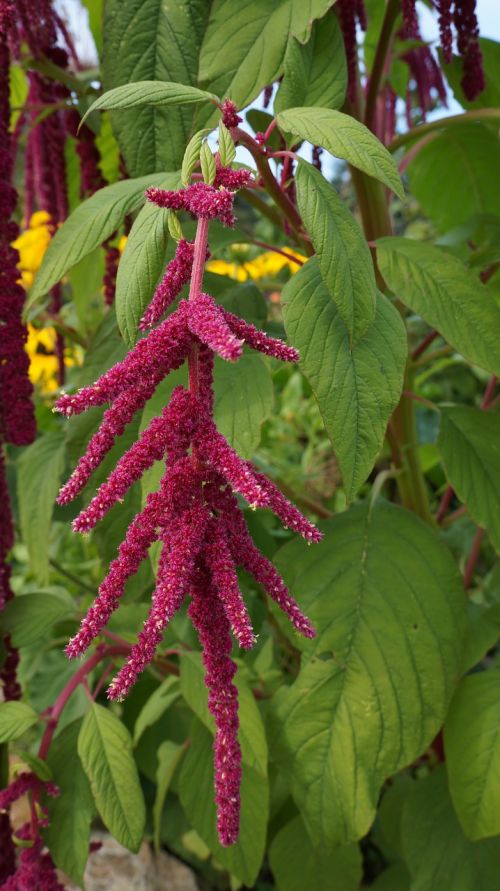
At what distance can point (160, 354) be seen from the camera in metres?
0.45

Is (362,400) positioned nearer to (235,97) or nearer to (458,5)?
(235,97)

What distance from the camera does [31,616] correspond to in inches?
40.8

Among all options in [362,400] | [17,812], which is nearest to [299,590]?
[362,400]

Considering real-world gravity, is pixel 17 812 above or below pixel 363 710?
below

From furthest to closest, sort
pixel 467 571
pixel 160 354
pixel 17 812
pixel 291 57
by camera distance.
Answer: pixel 17 812
pixel 467 571
pixel 291 57
pixel 160 354

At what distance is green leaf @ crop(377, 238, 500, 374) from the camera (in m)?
0.74

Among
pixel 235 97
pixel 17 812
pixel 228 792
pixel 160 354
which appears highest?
pixel 235 97

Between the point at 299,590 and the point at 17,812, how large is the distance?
3.15ft

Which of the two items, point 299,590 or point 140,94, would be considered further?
point 299,590

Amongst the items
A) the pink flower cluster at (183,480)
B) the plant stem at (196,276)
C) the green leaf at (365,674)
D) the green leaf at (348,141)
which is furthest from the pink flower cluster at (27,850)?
the green leaf at (348,141)

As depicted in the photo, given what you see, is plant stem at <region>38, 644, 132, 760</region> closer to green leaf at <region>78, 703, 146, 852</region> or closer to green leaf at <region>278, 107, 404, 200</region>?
green leaf at <region>78, 703, 146, 852</region>

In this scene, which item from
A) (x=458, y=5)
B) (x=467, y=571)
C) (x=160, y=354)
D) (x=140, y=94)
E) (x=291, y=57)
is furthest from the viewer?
(x=467, y=571)

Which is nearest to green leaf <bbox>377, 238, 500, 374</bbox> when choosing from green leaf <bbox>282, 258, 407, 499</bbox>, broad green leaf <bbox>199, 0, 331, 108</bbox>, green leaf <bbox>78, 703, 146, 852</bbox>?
green leaf <bbox>282, 258, 407, 499</bbox>

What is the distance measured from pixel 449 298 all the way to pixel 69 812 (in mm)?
723
